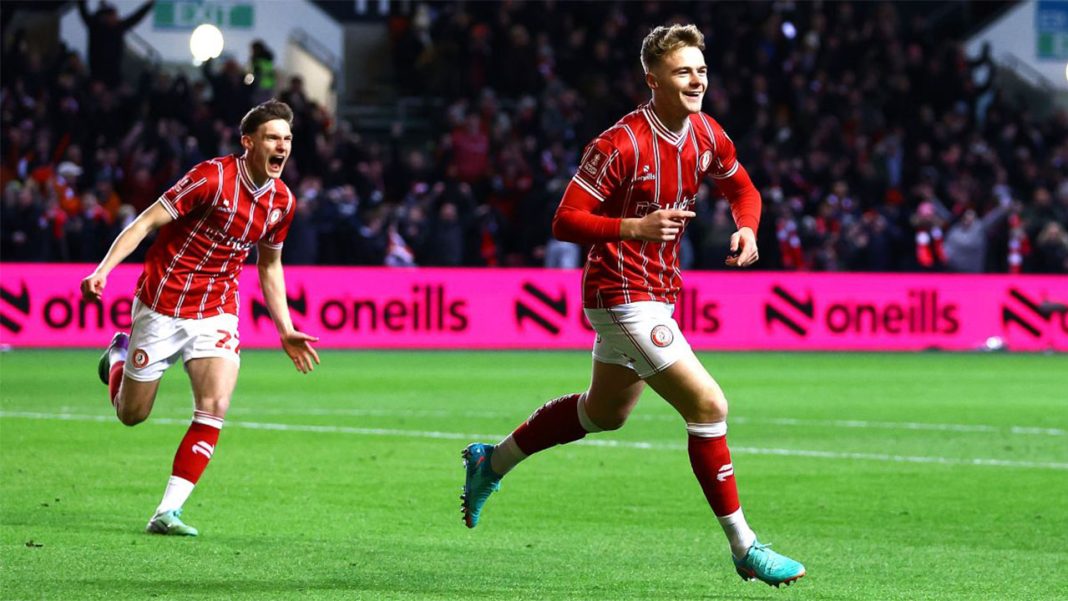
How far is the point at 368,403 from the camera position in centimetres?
1617

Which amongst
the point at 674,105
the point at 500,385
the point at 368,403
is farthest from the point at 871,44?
the point at 674,105

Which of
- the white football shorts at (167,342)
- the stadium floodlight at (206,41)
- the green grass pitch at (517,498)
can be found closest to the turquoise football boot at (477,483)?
the green grass pitch at (517,498)

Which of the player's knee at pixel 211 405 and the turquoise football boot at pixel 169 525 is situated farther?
the player's knee at pixel 211 405

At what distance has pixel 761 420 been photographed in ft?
48.9

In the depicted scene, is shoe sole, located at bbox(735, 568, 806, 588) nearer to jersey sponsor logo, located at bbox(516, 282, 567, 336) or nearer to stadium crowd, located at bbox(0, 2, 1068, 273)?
jersey sponsor logo, located at bbox(516, 282, 567, 336)

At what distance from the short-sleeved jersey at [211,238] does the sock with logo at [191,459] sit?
0.52 metres

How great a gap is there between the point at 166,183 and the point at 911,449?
14363 millimetres

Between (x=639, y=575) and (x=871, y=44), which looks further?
(x=871, y=44)

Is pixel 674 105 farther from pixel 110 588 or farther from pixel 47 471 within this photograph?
pixel 47 471

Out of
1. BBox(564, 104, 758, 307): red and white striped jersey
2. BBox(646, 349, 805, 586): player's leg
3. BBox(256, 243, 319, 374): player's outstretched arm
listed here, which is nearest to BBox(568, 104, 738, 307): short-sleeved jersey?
BBox(564, 104, 758, 307): red and white striped jersey

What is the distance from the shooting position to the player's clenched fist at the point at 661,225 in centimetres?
671

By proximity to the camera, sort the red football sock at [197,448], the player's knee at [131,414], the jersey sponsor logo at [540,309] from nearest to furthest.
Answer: the red football sock at [197,448] < the player's knee at [131,414] < the jersey sponsor logo at [540,309]

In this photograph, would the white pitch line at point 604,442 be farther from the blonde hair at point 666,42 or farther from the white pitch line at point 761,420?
the blonde hair at point 666,42

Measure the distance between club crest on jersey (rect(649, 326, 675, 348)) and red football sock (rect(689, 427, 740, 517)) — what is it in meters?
0.38
